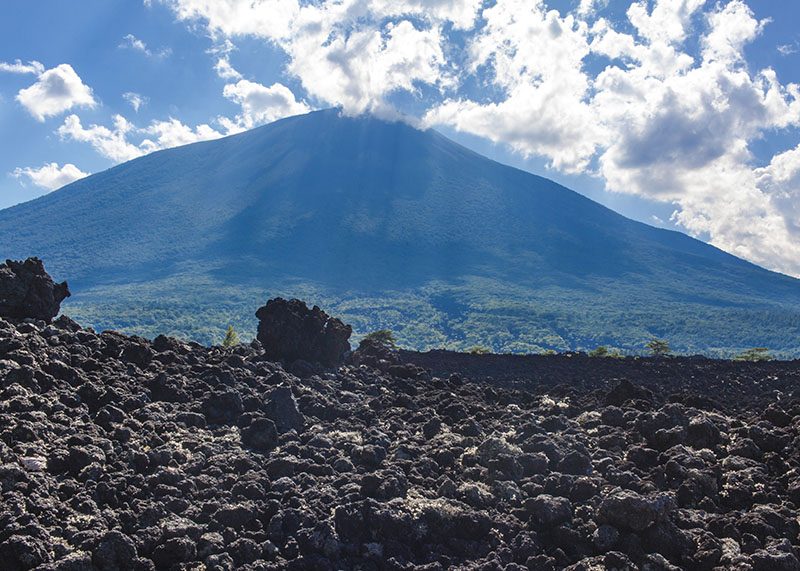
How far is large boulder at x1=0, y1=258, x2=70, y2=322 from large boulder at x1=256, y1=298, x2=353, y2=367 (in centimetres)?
438

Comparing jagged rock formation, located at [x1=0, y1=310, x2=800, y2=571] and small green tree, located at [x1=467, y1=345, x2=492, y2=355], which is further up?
jagged rock formation, located at [x1=0, y1=310, x2=800, y2=571]

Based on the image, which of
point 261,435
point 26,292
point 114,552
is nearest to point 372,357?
point 26,292

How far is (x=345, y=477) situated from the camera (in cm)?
927

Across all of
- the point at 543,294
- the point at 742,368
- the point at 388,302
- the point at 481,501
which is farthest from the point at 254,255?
the point at 481,501

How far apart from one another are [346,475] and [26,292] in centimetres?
841

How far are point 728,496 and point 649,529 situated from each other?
5.49ft

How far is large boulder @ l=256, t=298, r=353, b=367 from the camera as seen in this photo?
647 inches

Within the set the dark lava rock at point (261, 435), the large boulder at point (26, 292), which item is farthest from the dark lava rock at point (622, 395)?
the large boulder at point (26, 292)

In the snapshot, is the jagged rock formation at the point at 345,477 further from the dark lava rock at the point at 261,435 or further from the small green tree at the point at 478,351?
the small green tree at the point at 478,351

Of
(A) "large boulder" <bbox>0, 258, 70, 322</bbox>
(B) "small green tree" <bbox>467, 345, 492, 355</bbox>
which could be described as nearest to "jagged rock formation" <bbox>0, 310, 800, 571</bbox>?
(A) "large boulder" <bbox>0, 258, 70, 322</bbox>

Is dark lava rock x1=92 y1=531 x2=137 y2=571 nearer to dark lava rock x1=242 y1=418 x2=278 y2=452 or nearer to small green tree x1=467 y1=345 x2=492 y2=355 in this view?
dark lava rock x1=242 y1=418 x2=278 y2=452

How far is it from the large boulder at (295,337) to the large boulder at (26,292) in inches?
173

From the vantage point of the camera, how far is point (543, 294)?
551ft

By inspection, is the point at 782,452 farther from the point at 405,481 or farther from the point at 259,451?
the point at 259,451
